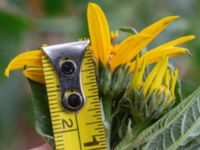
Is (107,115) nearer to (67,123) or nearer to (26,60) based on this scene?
(67,123)

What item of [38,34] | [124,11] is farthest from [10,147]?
[124,11]

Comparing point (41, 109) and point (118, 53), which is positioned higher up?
point (118, 53)

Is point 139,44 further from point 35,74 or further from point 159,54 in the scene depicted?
point 35,74

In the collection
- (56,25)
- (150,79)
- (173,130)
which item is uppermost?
(56,25)

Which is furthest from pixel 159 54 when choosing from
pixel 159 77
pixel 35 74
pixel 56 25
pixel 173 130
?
pixel 56 25

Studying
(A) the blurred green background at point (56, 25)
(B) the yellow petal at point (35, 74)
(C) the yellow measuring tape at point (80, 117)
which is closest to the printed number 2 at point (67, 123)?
(C) the yellow measuring tape at point (80, 117)

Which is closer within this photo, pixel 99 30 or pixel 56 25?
pixel 99 30

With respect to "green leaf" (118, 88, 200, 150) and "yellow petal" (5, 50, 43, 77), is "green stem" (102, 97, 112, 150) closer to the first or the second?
"green leaf" (118, 88, 200, 150)

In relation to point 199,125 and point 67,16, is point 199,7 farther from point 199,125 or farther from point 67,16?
point 199,125
